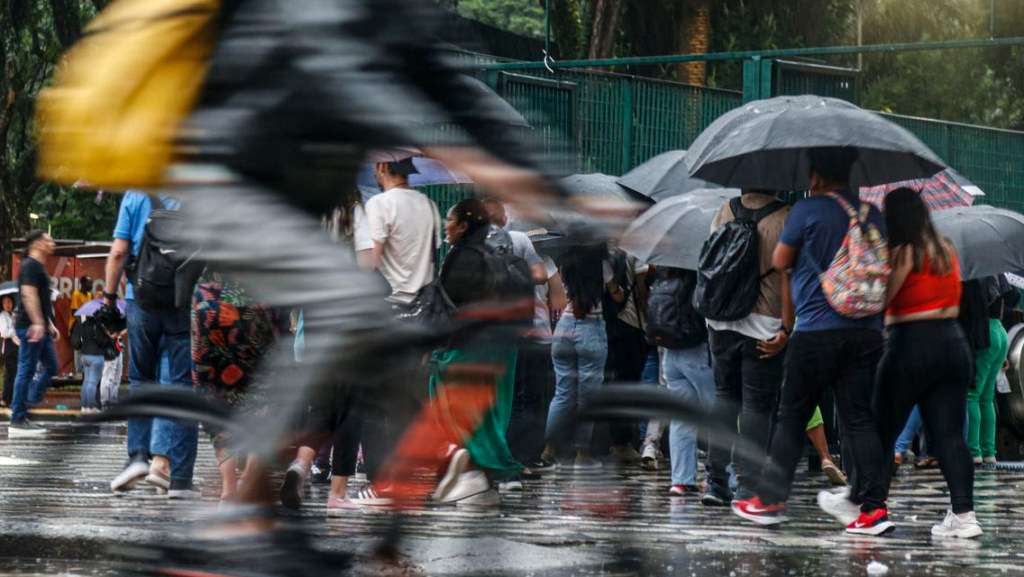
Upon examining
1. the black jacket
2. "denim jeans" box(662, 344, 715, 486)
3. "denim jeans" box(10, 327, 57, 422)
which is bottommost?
"denim jeans" box(10, 327, 57, 422)

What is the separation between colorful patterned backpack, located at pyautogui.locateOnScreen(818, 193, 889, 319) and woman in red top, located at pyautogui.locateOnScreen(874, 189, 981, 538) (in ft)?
0.49

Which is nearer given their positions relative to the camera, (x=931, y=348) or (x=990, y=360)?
(x=931, y=348)

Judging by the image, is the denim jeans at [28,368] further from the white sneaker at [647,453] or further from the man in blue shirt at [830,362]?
the white sneaker at [647,453]

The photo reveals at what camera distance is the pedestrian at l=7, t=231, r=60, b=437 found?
1409 cm

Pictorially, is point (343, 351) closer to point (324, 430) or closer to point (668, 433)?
point (324, 430)

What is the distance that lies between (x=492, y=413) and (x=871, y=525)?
3.99 meters

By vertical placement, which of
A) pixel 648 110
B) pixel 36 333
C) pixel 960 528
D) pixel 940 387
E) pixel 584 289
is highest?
pixel 648 110

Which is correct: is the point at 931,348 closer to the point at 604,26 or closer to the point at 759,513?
the point at 759,513

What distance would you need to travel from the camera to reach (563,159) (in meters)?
3.20

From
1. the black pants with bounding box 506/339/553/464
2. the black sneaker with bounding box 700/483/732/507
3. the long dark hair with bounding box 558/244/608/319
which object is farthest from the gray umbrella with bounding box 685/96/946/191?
the black pants with bounding box 506/339/553/464

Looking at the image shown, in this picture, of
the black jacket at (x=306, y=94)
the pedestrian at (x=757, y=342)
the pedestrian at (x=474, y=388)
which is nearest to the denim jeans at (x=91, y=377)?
the pedestrian at (x=757, y=342)

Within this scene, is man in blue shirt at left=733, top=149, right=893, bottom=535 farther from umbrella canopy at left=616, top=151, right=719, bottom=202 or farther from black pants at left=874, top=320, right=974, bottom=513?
umbrella canopy at left=616, top=151, right=719, bottom=202

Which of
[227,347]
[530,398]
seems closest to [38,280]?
[227,347]

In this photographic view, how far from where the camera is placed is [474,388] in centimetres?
339
